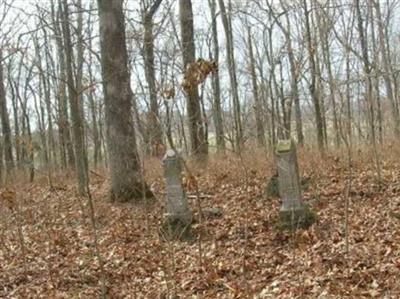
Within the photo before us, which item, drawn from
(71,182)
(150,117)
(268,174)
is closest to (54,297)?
(150,117)

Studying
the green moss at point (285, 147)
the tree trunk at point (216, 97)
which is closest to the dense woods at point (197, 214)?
the green moss at point (285, 147)

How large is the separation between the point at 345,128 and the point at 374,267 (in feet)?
8.01

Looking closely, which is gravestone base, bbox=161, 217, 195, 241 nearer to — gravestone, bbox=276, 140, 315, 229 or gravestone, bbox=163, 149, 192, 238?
gravestone, bbox=163, 149, 192, 238

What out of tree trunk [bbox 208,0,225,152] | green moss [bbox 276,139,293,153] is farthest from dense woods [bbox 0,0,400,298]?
tree trunk [bbox 208,0,225,152]

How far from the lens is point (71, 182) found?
49.9 feet

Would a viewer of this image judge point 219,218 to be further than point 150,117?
Yes

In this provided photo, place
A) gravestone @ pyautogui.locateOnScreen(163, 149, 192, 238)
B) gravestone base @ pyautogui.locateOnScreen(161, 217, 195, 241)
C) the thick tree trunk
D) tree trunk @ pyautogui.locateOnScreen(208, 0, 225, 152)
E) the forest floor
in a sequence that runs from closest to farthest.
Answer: the forest floor → gravestone base @ pyautogui.locateOnScreen(161, 217, 195, 241) → gravestone @ pyautogui.locateOnScreen(163, 149, 192, 238) → the thick tree trunk → tree trunk @ pyautogui.locateOnScreen(208, 0, 225, 152)

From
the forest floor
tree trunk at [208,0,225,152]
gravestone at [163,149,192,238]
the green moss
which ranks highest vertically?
tree trunk at [208,0,225,152]

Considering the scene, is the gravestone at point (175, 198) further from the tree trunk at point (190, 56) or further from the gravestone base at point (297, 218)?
the tree trunk at point (190, 56)

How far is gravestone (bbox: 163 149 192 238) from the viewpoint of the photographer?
27.5ft

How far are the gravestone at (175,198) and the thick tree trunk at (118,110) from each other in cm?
202

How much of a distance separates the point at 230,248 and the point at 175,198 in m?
1.35

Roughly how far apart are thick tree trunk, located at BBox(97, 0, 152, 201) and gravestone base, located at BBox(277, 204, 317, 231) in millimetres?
3292

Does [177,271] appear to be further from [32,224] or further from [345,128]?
[32,224]
